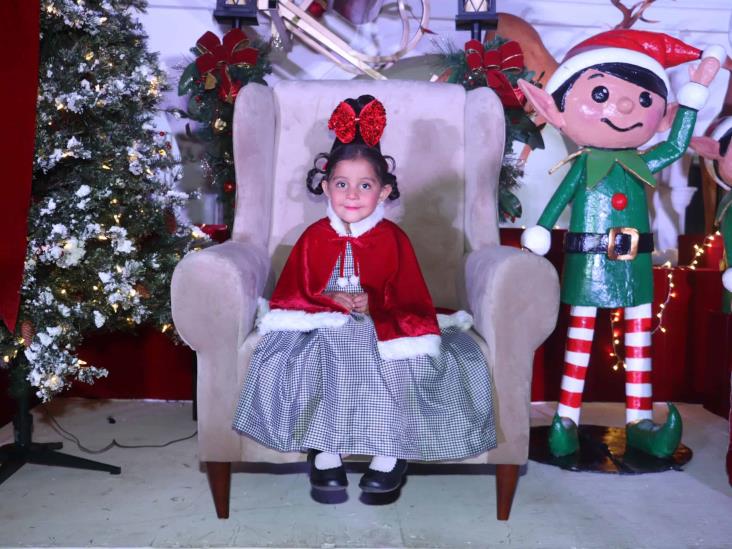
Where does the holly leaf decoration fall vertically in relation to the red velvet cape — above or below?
above

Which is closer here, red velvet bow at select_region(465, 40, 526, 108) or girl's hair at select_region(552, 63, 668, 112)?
girl's hair at select_region(552, 63, 668, 112)

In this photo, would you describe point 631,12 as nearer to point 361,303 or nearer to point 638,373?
point 638,373

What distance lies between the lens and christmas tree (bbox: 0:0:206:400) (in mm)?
2363

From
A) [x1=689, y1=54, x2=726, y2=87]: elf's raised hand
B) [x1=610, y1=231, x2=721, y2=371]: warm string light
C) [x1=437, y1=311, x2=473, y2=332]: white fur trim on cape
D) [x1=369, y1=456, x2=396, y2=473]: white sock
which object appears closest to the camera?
[x1=369, y1=456, x2=396, y2=473]: white sock

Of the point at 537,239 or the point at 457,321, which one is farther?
the point at 537,239

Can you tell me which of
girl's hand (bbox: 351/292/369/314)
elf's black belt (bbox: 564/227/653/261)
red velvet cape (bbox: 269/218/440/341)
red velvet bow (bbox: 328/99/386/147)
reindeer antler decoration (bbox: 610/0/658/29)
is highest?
reindeer antler decoration (bbox: 610/0/658/29)

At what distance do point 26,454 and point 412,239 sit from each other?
56.9 inches

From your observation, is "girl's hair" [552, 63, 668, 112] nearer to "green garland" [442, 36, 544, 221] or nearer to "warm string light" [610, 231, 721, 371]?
"green garland" [442, 36, 544, 221]

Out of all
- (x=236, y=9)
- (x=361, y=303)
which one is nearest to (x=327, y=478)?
(x=361, y=303)

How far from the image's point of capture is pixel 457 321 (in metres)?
2.21

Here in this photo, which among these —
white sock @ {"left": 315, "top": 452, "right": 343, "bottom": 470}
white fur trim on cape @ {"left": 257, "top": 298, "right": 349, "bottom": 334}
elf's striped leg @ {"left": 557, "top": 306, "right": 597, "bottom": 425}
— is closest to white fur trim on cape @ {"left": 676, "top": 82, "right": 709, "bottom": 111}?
elf's striped leg @ {"left": 557, "top": 306, "right": 597, "bottom": 425}

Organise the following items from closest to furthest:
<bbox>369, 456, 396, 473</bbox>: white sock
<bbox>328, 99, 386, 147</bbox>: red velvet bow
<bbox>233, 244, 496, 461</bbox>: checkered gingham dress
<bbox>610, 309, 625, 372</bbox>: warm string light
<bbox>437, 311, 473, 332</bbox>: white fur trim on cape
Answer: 1. <bbox>233, 244, 496, 461</bbox>: checkered gingham dress
2. <bbox>369, 456, 396, 473</bbox>: white sock
3. <bbox>437, 311, 473, 332</bbox>: white fur trim on cape
4. <bbox>328, 99, 386, 147</bbox>: red velvet bow
5. <bbox>610, 309, 625, 372</bbox>: warm string light

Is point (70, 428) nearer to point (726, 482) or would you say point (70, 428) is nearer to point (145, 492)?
point (145, 492)

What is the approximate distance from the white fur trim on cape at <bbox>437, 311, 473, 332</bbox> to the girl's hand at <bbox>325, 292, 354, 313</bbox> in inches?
10.2
